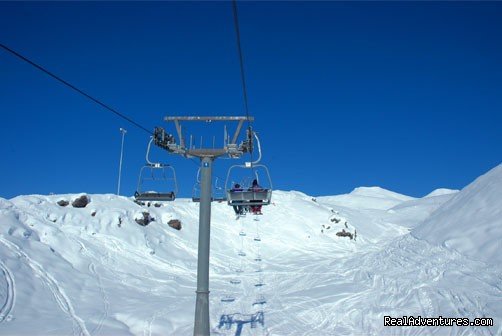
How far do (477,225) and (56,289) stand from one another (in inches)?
853

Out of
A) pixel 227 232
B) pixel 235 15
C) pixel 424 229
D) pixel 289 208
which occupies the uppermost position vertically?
pixel 289 208

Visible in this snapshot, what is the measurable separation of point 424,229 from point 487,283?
41.7ft

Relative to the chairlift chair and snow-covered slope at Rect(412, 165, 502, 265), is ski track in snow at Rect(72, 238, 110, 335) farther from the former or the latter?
snow-covered slope at Rect(412, 165, 502, 265)

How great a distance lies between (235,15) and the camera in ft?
21.4

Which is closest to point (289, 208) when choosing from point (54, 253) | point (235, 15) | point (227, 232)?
point (227, 232)

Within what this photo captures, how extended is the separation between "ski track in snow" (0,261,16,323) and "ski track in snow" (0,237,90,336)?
186 cm

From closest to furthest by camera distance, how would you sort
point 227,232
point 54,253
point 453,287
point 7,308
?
point 453,287 < point 7,308 < point 54,253 < point 227,232

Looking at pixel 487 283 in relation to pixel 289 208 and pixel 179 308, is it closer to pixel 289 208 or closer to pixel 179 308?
pixel 179 308

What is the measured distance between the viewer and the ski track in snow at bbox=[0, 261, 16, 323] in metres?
17.6

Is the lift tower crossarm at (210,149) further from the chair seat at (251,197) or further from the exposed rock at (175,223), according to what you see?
the exposed rock at (175,223)

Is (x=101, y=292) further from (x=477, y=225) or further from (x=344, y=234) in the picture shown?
(x=344, y=234)

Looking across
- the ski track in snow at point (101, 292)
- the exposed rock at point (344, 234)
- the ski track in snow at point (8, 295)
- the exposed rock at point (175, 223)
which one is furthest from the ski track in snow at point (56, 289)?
the exposed rock at point (344, 234)

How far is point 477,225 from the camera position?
69.6 ft

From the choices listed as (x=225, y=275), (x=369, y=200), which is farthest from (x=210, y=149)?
(x=369, y=200)
